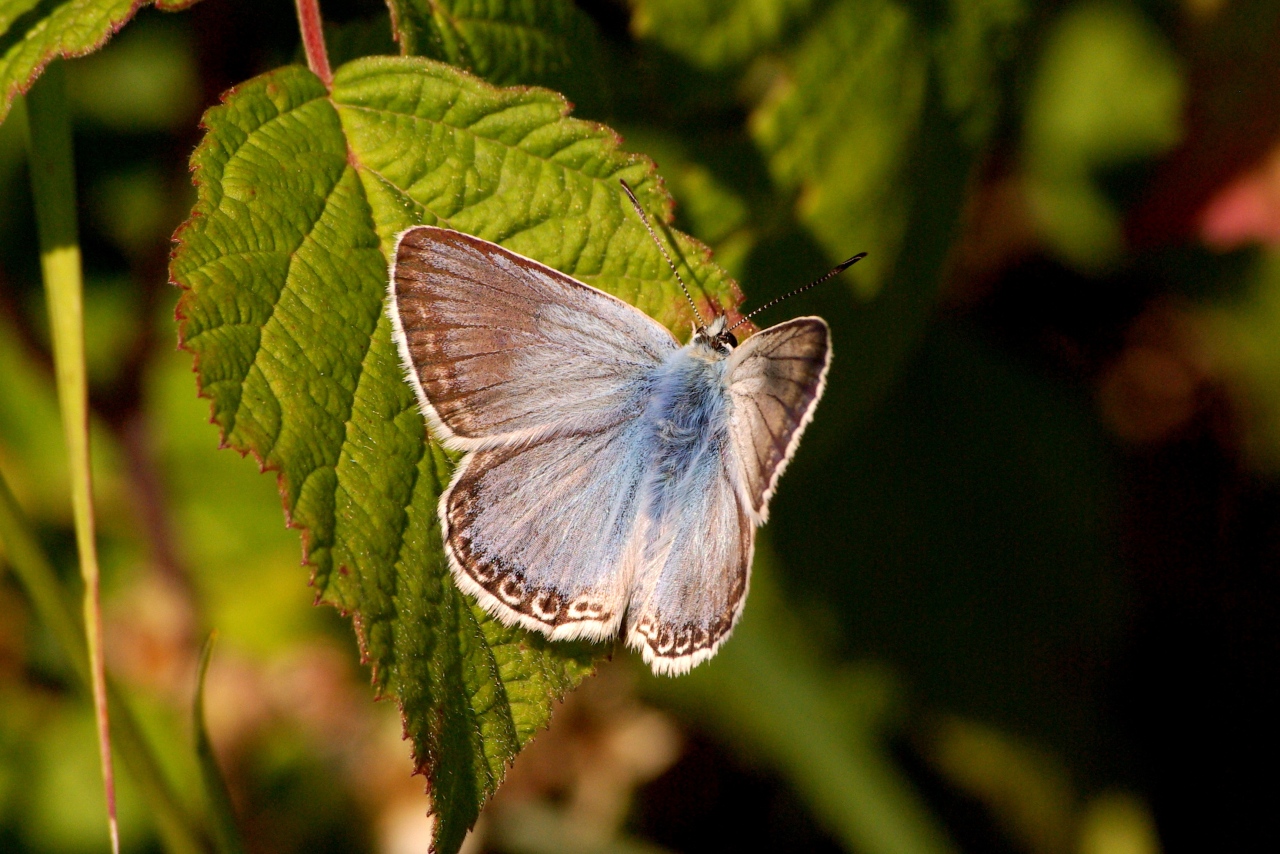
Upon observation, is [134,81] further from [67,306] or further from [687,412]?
[687,412]

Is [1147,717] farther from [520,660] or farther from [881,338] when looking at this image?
[520,660]

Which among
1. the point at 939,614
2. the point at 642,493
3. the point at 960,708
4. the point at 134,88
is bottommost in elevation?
the point at 960,708

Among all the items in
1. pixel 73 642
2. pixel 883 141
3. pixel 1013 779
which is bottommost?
pixel 1013 779

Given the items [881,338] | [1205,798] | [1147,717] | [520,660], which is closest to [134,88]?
[881,338]

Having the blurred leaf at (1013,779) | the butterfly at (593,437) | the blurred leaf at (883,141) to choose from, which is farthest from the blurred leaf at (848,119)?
the blurred leaf at (1013,779)

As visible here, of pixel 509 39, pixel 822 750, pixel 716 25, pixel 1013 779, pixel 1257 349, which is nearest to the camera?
pixel 509 39

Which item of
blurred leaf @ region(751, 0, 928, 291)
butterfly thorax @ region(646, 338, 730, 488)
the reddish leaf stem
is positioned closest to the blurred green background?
blurred leaf @ region(751, 0, 928, 291)

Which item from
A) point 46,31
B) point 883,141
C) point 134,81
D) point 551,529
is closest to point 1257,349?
point 883,141

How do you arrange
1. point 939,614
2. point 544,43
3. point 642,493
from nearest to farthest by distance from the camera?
point 544,43 → point 642,493 → point 939,614
